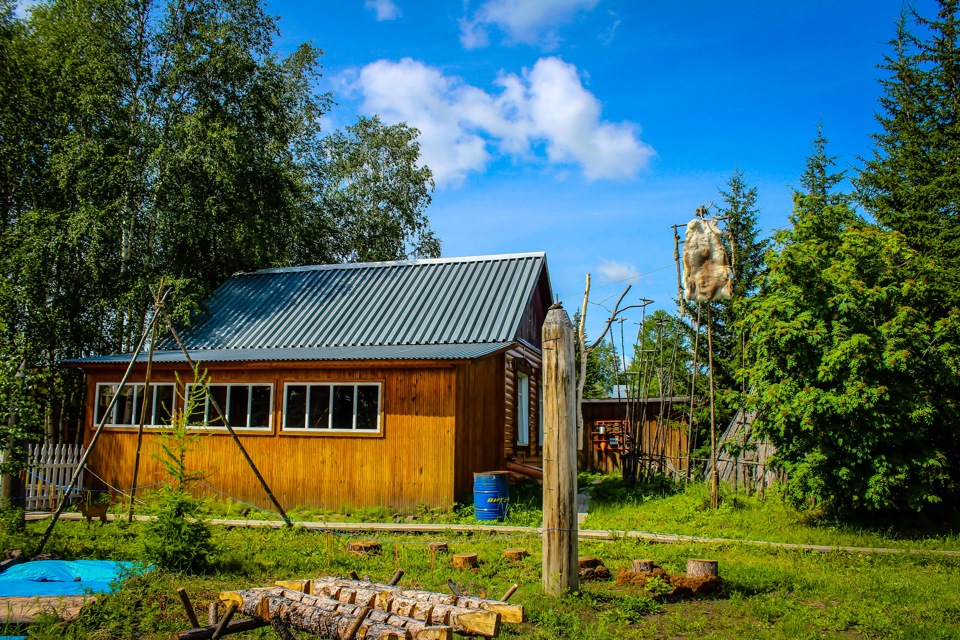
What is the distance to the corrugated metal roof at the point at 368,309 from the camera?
1475 cm

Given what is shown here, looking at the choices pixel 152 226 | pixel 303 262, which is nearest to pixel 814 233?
pixel 152 226

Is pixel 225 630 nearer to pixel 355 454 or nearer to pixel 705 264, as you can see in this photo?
pixel 355 454

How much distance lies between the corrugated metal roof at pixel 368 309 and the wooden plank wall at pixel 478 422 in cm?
68

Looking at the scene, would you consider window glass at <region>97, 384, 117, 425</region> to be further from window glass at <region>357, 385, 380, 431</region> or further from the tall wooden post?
the tall wooden post

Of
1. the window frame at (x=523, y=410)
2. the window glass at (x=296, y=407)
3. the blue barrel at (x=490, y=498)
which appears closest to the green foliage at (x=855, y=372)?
the blue barrel at (x=490, y=498)

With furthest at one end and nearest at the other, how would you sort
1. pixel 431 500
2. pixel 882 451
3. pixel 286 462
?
1. pixel 286 462
2. pixel 431 500
3. pixel 882 451

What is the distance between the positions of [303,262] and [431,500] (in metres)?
16.7

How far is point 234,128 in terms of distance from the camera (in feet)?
63.8

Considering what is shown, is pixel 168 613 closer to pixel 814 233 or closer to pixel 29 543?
pixel 29 543

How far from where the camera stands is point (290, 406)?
14.0m

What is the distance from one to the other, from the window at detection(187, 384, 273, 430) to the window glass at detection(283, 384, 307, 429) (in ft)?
1.29

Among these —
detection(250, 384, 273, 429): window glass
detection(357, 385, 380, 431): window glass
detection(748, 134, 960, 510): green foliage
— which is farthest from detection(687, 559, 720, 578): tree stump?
detection(250, 384, 273, 429): window glass

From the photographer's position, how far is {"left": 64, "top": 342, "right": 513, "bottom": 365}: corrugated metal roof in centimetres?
1266

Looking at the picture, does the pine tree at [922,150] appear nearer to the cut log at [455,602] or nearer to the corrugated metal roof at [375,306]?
the corrugated metal roof at [375,306]
